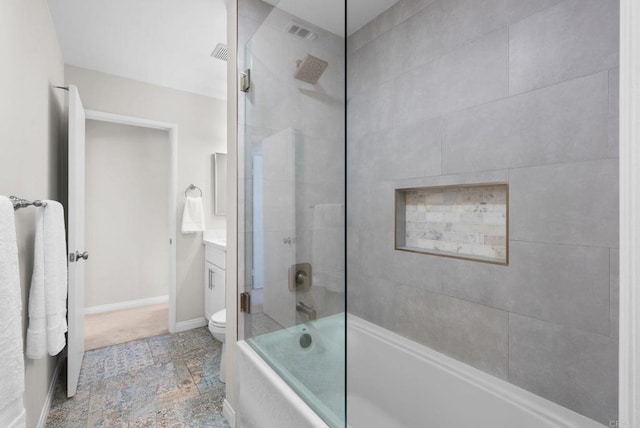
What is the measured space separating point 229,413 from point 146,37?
8.39 ft

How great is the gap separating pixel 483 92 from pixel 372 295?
1.32 m

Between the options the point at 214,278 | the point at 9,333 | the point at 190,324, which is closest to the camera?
the point at 9,333

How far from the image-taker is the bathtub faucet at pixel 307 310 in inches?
43.1

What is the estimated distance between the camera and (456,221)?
167cm

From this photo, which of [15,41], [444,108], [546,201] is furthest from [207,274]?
[546,201]

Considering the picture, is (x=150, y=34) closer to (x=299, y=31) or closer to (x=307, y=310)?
(x=299, y=31)

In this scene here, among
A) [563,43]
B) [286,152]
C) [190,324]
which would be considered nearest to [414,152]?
[563,43]

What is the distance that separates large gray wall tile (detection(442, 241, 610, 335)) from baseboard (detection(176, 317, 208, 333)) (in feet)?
8.44

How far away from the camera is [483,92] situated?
4.88 feet

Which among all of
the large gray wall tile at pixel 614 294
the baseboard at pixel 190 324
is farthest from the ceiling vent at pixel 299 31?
the baseboard at pixel 190 324

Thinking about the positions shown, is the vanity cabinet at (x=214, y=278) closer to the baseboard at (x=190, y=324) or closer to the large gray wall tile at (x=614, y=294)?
the baseboard at (x=190, y=324)

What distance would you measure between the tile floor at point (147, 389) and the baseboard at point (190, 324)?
10.1 inches

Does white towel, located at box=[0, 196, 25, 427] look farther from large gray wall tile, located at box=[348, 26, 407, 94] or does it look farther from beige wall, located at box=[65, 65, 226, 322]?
beige wall, located at box=[65, 65, 226, 322]

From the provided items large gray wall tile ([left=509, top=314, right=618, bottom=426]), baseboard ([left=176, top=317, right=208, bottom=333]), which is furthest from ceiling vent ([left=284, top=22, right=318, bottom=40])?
baseboard ([left=176, top=317, right=208, bottom=333])
